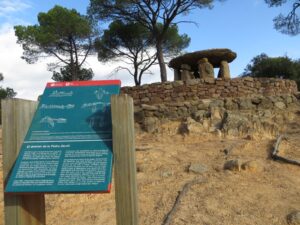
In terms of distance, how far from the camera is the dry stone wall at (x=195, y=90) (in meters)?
8.96

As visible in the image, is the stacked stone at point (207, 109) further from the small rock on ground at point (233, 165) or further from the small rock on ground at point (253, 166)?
the small rock on ground at point (253, 166)

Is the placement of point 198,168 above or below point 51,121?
below

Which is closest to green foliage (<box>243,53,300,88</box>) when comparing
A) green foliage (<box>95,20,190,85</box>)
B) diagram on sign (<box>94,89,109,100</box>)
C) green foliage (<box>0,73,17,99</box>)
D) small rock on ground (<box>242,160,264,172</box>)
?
green foliage (<box>95,20,190,85</box>)

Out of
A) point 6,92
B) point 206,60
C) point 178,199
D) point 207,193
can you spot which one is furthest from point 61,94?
point 6,92

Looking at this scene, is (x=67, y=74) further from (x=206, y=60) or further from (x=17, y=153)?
(x=17, y=153)

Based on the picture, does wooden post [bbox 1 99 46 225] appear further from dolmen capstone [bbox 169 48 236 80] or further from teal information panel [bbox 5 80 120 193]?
dolmen capstone [bbox 169 48 236 80]

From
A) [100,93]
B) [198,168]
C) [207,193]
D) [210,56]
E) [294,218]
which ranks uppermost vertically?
[210,56]

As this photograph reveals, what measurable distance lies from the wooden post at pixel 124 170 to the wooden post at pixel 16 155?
1.89 feet

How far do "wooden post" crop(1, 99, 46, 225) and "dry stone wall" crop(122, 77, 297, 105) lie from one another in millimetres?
6721

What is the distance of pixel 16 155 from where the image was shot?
2.36 m

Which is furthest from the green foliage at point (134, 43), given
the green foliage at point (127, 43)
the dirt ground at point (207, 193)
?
the dirt ground at point (207, 193)

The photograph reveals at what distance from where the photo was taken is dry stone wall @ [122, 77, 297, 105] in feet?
29.4

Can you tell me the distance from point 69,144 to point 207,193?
8.29 feet

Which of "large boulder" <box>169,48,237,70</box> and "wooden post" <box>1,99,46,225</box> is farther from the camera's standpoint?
"large boulder" <box>169,48,237,70</box>
